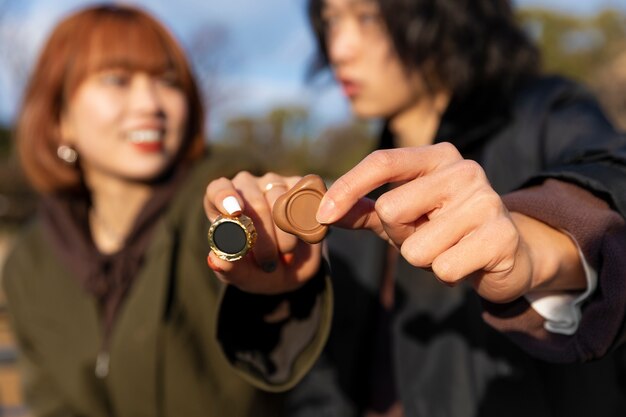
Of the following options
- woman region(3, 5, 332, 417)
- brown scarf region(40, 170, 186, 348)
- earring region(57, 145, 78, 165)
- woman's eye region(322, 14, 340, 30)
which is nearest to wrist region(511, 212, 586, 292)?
woman region(3, 5, 332, 417)

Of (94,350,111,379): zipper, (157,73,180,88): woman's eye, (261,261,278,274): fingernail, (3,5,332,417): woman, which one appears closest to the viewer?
(261,261,278,274): fingernail

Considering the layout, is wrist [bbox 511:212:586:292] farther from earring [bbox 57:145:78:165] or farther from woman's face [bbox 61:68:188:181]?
earring [bbox 57:145:78:165]

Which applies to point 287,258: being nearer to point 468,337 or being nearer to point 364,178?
point 364,178

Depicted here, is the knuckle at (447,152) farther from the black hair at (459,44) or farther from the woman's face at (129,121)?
the woman's face at (129,121)

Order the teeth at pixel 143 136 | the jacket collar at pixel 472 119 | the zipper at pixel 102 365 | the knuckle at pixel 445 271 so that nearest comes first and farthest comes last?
the knuckle at pixel 445 271, the jacket collar at pixel 472 119, the zipper at pixel 102 365, the teeth at pixel 143 136

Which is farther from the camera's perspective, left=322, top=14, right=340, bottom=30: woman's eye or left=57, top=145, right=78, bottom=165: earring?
left=57, top=145, right=78, bottom=165: earring

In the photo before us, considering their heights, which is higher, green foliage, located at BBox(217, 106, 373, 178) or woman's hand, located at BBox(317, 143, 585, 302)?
woman's hand, located at BBox(317, 143, 585, 302)


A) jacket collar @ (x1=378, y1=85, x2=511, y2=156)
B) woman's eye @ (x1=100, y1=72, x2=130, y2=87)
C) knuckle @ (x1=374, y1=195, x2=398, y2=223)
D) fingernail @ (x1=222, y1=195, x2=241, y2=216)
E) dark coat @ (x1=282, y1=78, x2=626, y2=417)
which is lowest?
dark coat @ (x1=282, y1=78, x2=626, y2=417)

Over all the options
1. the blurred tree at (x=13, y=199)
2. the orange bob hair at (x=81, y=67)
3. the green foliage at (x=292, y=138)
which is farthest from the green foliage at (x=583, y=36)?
the orange bob hair at (x=81, y=67)

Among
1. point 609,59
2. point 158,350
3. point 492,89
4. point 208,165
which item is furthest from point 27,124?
point 609,59
